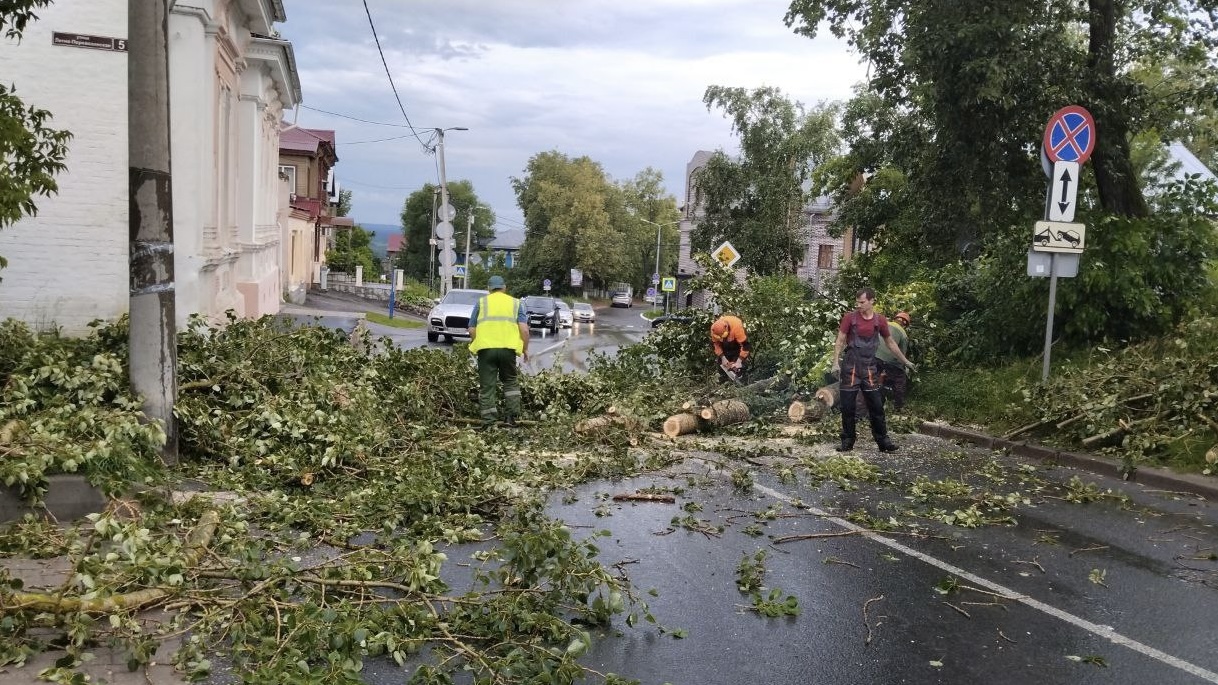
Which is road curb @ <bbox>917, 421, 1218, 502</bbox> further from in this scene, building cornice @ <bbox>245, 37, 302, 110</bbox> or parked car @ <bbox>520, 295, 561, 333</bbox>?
parked car @ <bbox>520, 295, 561, 333</bbox>

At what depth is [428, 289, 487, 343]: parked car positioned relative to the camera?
27781 millimetres

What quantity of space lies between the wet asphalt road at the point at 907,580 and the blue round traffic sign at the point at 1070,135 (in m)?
3.47

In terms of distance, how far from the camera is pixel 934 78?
41.2ft

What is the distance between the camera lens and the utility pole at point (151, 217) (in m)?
6.92

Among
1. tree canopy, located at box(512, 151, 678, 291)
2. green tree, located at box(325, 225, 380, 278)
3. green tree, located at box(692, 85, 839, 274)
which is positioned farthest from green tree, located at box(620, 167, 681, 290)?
green tree, located at box(692, 85, 839, 274)

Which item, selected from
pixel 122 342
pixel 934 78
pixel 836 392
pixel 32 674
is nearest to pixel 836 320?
pixel 836 392

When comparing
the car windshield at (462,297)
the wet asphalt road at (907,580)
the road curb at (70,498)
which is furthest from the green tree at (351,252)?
the road curb at (70,498)

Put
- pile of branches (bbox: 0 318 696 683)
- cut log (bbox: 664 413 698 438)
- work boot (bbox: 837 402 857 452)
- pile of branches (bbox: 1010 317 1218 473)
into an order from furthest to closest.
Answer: cut log (bbox: 664 413 698 438) < work boot (bbox: 837 402 857 452) < pile of branches (bbox: 1010 317 1218 473) < pile of branches (bbox: 0 318 696 683)

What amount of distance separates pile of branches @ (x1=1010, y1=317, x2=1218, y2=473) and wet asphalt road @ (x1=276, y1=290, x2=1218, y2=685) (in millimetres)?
644

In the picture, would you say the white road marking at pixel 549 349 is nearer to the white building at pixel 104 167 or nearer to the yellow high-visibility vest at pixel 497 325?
the white building at pixel 104 167

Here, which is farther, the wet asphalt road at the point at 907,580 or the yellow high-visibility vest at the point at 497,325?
the yellow high-visibility vest at the point at 497,325

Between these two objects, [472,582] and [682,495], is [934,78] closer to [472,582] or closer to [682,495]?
[682,495]

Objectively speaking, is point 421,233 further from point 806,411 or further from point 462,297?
point 806,411

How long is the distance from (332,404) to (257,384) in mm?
647
